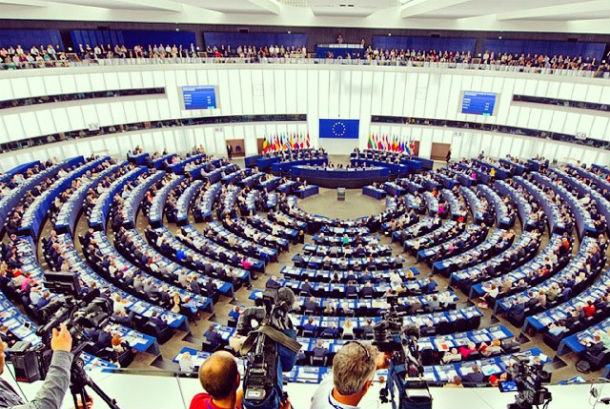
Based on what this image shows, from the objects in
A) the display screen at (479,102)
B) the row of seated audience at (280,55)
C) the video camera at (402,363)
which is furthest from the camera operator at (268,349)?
the display screen at (479,102)

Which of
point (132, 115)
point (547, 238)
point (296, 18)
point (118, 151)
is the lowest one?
point (547, 238)

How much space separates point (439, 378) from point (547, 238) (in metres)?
14.6

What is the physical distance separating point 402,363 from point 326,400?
1.26 meters

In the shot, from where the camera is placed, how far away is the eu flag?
118ft

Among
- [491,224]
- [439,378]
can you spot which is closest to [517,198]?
[491,224]

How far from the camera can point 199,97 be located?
33.0m

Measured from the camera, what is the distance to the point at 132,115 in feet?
104

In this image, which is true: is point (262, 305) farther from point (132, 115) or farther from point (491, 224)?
point (132, 115)

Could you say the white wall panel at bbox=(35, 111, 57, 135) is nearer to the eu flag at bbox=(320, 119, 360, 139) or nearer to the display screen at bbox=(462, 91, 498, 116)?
the eu flag at bbox=(320, 119, 360, 139)

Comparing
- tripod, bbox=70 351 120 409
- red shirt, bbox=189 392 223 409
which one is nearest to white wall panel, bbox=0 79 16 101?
tripod, bbox=70 351 120 409

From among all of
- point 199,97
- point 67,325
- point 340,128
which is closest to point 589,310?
point 67,325

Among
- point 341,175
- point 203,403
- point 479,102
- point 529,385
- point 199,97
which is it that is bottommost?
Result: point 341,175

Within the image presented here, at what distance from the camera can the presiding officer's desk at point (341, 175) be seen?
2939cm

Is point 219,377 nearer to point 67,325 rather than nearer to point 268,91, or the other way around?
point 67,325
